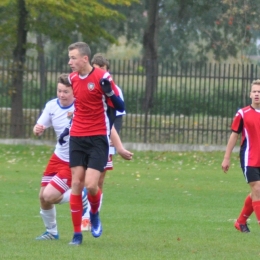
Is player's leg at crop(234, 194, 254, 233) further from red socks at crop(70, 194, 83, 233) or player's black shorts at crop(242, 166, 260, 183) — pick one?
red socks at crop(70, 194, 83, 233)

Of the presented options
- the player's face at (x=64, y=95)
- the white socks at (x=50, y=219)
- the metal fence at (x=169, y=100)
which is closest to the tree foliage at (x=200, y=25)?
the metal fence at (x=169, y=100)

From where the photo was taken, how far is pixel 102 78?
24.0ft

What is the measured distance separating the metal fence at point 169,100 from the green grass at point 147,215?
2638mm

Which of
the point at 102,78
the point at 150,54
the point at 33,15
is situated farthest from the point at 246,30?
the point at 102,78

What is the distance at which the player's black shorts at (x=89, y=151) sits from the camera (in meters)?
7.36

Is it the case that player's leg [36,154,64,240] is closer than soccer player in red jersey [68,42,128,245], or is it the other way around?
soccer player in red jersey [68,42,128,245]

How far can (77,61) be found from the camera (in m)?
7.28

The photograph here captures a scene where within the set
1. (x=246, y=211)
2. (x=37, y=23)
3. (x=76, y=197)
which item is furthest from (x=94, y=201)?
(x=37, y=23)

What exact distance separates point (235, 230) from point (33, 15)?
14.4m

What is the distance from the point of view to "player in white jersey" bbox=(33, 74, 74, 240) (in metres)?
Answer: 7.82

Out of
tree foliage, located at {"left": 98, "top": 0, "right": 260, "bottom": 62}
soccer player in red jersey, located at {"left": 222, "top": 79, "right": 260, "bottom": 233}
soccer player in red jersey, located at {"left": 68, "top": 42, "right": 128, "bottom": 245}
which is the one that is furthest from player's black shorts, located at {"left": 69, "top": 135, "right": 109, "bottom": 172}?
tree foliage, located at {"left": 98, "top": 0, "right": 260, "bottom": 62}

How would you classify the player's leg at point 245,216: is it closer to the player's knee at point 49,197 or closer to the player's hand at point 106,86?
the player's knee at point 49,197

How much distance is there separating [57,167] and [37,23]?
15915 mm

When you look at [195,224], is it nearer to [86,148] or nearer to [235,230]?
[235,230]
